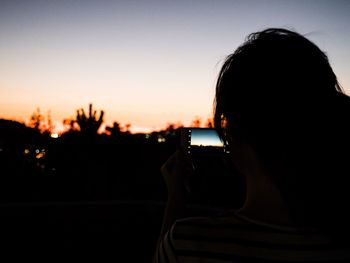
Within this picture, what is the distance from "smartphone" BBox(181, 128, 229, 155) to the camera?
1.60 m

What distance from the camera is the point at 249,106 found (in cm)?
69

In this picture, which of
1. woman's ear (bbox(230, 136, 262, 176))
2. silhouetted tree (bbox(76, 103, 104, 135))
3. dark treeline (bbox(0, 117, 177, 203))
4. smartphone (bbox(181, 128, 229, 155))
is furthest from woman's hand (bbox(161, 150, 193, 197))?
silhouetted tree (bbox(76, 103, 104, 135))

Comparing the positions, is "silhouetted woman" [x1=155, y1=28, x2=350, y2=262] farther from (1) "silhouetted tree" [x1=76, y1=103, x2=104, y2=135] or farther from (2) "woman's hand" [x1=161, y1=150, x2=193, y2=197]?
(1) "silhouetted tree" [x1=76, y1=103, x2=104, y2=135]

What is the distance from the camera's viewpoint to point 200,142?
1633 millimetres

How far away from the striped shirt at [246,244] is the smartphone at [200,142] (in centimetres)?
95

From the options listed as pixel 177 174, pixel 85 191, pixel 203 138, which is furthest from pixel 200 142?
pixel 85 191

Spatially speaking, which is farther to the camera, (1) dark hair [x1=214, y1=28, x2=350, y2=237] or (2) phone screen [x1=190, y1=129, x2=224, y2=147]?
(2) phone screen [x1=190, y1=129, x2=224, y2=147]

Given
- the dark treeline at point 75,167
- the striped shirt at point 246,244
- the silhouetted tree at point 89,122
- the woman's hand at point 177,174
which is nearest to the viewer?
the striped shirt at point 246,244

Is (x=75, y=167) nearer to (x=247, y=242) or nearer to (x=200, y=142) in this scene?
(x=200, y=142)

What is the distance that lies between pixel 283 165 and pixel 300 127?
0.10 meters

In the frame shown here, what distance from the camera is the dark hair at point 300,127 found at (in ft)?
2.15

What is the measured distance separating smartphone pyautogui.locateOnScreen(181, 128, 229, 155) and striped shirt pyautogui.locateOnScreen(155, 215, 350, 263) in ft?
3.11

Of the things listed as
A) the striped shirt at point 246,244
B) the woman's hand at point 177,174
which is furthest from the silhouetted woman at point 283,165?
the woman's hand at point 177,174

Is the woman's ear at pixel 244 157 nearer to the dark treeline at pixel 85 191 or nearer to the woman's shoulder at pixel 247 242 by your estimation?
the woman's shoulder at pixel 247 242
